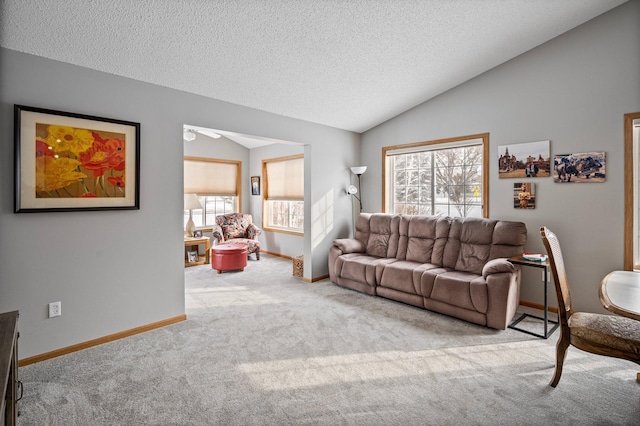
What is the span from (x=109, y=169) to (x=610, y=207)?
4.93 meters

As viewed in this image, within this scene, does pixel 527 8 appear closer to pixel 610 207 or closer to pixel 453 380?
pixel 610 207

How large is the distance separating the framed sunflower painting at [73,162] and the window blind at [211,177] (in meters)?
3.54

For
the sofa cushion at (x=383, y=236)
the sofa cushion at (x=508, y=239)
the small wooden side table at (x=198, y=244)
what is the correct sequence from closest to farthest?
the sofa cushion at (x=508, y=239) < the sofa cushion at (x=383, y=236) < the small wooden side table at (x=198, y=244)

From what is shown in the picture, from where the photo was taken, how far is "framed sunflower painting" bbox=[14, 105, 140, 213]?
8.16 feet

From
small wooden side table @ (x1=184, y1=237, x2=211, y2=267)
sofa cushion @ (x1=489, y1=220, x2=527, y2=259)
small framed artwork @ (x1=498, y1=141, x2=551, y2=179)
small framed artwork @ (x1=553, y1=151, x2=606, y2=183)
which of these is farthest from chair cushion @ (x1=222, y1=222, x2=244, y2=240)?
small framed artwork @ (x1=553, y1=151, x2=606, y2=183)

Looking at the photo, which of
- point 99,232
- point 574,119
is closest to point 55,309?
point 99,232

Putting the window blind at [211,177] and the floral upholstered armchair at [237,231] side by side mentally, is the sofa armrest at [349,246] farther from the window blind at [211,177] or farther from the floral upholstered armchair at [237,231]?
the window blind at [211,177]

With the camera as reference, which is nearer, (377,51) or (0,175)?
(0,175)

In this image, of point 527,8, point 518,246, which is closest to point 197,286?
point 518,246

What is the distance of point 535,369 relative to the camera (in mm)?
2434

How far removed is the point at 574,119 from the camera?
3.40m

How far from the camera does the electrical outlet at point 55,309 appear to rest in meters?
2.63

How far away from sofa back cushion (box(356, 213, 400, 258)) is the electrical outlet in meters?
3.62

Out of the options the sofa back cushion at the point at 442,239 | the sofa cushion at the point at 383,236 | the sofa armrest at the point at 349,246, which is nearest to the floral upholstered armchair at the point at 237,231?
the sofa armrest at the point at 349,246
